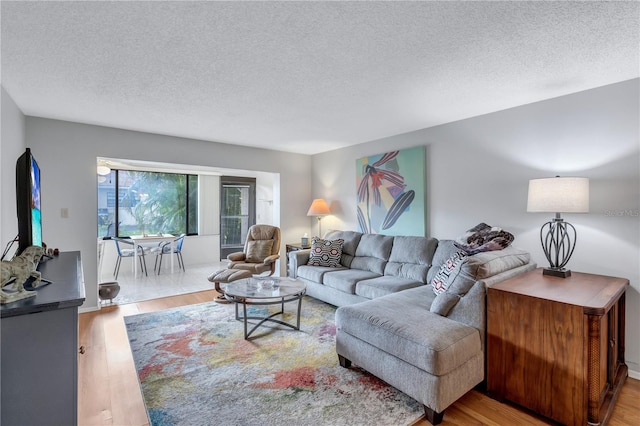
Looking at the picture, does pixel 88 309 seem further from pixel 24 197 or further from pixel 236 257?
pixel 24 197

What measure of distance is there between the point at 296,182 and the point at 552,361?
15.2ft

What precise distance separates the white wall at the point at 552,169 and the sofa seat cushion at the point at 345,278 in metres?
1.07

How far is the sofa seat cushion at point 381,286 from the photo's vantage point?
→ 3217mm

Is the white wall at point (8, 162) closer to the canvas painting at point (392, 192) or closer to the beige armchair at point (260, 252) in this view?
the beige armchair at point (260, 252)

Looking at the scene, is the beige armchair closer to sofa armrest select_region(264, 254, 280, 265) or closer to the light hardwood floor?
sofa armrest select_region(264, 254, 280, 265)

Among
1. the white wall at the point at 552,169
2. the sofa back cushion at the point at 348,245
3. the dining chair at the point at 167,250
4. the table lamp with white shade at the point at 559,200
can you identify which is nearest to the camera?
the table lamp with white shade at the point at 559,200

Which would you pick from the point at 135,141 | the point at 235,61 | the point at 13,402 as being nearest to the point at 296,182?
the point at 135,141

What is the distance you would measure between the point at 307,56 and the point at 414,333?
1.97 metres

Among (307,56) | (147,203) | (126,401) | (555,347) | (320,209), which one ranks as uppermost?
(307,56)

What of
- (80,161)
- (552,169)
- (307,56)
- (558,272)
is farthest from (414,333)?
(80,161)

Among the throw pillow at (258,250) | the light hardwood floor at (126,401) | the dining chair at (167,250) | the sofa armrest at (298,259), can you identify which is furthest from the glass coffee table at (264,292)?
Answer: the dining chair at (167,250)

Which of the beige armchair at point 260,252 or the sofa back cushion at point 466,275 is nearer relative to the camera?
the sofa back cushion at point 466,275

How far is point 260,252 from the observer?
4.89 m

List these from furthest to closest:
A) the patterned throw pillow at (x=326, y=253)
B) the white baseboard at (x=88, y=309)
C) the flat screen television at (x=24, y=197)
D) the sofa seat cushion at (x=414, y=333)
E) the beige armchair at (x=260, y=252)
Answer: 1. the beige armchair at (x=260, y=252)
2. the patterned throw pillow at (x=326, y=253)
3. the white baseboard at (x=88, y=309)
4. the sofa seat cushion at (x=414, y=333)
5. the flat screen television at (x=24, y=197)
